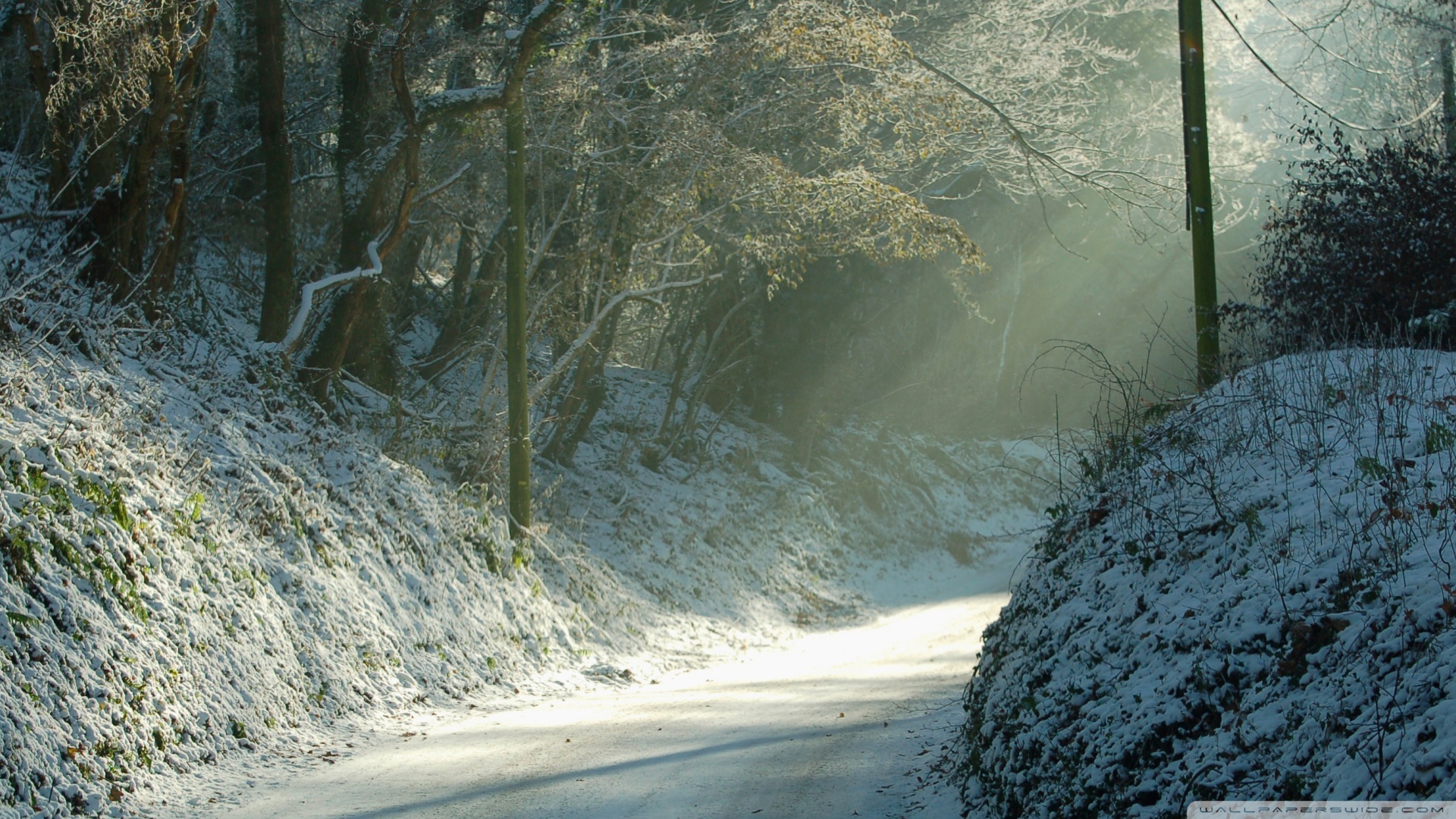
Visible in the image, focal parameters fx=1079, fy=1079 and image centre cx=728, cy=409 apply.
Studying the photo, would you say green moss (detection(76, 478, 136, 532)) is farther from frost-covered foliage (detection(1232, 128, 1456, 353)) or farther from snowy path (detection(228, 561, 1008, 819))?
frost-covered foliage (detection(1232, 128, 1456, 353))

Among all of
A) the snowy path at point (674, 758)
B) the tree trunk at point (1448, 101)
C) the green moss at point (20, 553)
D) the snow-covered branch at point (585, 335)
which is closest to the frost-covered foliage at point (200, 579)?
the green moss at point (20, 553)

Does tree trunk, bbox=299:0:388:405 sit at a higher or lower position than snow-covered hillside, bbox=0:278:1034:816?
higher

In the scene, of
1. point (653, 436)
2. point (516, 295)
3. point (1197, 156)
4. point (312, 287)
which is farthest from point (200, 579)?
point (653, 436)

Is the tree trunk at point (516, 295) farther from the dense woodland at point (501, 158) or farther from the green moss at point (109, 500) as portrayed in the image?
the green moss at point (109, 500)

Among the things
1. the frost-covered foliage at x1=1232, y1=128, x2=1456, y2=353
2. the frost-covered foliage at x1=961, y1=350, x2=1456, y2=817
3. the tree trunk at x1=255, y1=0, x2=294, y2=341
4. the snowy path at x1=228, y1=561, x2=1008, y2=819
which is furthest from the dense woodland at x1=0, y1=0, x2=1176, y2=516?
the frost-covered foliage at x1=961, y1=350, x2=1456, y2=817

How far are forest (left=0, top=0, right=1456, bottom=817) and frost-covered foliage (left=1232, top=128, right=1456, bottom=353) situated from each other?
5 centimetres

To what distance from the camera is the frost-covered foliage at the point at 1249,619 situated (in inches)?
162

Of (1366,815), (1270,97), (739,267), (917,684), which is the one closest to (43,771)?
(1366,815)

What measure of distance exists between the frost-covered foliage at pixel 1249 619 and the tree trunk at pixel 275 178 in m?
10.3

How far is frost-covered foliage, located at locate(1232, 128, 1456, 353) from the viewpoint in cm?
1016

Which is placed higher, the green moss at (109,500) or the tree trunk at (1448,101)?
the tree trunk at (1448,101)

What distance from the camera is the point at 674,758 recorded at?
314 inches

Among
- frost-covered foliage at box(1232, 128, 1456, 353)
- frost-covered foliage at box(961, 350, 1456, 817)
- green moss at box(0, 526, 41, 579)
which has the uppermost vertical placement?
frost-covered foliage at box(1232, 128, 1456, 353)

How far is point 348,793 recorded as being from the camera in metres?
7.01
